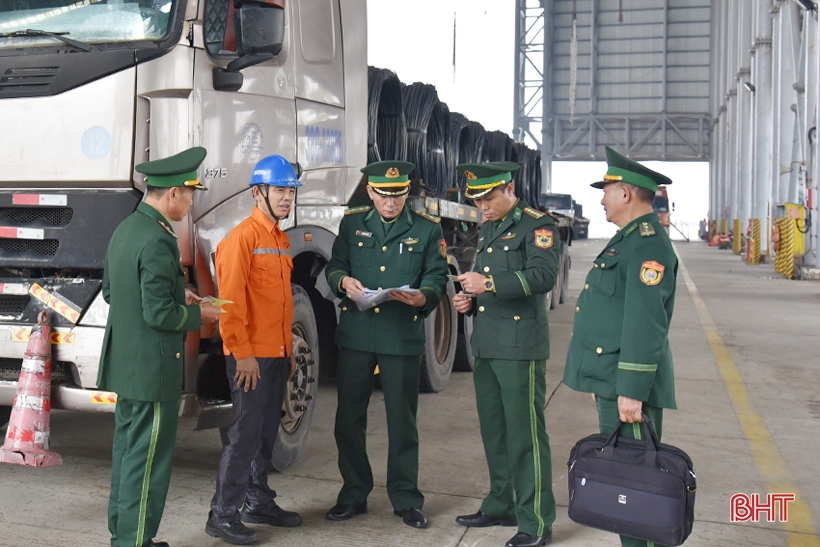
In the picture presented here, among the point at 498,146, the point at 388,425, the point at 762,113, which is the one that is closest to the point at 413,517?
the point at 388,425

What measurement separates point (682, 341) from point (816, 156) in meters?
9.49

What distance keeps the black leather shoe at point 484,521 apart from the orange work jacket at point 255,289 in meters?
1.14

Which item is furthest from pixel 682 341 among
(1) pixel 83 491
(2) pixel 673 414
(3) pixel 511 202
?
(1) pixel 83 491

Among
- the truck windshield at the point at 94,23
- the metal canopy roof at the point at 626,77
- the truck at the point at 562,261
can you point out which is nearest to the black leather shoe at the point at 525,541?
the truck windshield at the point at 94,23

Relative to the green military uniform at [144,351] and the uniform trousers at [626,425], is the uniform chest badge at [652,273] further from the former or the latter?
the green military uniform at [144,351]

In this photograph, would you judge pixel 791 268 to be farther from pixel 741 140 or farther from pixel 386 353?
pixel 386 353

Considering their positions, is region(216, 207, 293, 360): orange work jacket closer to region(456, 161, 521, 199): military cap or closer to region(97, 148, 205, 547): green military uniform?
region(97, 148, 205, 547): green military uniform

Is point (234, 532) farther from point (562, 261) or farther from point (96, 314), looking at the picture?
point (562, 261)

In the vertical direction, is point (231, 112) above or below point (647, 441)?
above

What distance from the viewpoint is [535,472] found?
12.9ft

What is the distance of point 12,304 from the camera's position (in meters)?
4.25

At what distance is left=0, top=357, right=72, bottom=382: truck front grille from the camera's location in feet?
13.4

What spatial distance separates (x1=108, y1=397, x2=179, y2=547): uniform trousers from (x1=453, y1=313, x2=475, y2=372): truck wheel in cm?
444

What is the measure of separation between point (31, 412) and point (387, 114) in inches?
132
